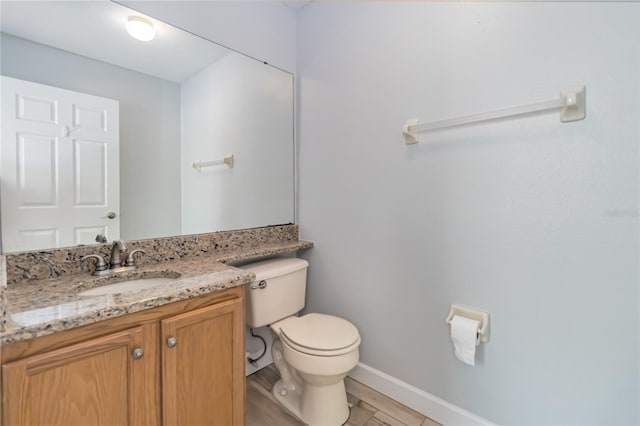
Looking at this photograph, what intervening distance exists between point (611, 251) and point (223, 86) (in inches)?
78.5

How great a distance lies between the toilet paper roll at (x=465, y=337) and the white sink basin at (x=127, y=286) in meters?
1.25

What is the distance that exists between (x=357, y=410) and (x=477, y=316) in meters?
0.80

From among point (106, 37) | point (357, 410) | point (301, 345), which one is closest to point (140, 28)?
point (106, 37)

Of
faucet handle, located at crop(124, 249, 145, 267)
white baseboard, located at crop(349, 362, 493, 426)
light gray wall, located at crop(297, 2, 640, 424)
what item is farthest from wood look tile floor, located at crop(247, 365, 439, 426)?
faucet handle, located at crop(124, 249, 145, 267)

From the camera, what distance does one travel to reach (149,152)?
4.87ft

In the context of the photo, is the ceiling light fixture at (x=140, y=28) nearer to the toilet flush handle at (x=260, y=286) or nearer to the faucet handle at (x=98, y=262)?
the faucet handle at (x=98, y=262)

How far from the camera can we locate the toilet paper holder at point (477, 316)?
1247 mm

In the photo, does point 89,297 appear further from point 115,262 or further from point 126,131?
point 126,131

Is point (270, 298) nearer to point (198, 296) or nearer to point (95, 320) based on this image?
point (198, 296)

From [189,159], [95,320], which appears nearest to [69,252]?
[95,320]

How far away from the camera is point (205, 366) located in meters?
1.08

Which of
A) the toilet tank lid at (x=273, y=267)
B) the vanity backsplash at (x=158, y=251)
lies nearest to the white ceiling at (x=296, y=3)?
the vanity backsplash at (x=158, y=251)

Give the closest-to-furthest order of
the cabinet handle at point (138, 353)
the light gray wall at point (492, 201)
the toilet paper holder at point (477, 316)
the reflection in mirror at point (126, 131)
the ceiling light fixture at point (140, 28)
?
the cabinet handle at point (138, 353) → the light gray wall at point (492, 201) → the reflection in mirror at point (126, 131) → the toilet paper holder at point (477, 316) → the ceiling light fixture at point (140, 28)

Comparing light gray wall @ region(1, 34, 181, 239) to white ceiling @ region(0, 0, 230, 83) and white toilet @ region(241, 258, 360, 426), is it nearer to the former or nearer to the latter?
white ceiling @ region(0, 0, 230, 83)
